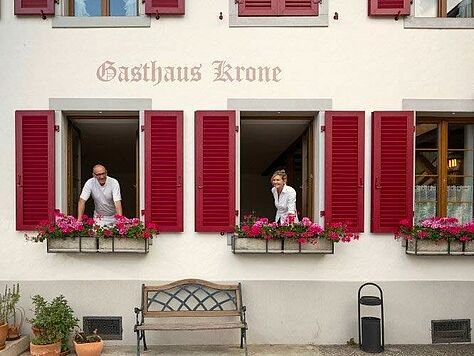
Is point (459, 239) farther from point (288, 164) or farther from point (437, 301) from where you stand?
point (288, 164)

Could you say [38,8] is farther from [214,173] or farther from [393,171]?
[393,171]

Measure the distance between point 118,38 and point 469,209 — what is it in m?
4.83

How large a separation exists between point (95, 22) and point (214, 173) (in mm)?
2286

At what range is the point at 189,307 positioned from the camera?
18.8ft

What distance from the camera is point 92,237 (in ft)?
18.3

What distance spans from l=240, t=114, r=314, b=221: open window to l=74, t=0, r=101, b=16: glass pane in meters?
2.28

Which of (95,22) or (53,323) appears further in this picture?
(95,22)

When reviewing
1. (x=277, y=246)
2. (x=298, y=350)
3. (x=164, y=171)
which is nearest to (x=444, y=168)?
(x=277, y=246)

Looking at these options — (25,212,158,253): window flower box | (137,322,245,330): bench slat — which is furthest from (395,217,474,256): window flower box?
(25,212,158,253): window flower box

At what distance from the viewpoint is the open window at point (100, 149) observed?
19.9 feet

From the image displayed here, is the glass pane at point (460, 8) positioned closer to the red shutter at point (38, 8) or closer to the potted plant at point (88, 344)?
the red shutter at point (38, 8)

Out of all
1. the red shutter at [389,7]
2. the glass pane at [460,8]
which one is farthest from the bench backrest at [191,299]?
the glass pane at [460,8]

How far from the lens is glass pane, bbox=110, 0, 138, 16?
599 cm

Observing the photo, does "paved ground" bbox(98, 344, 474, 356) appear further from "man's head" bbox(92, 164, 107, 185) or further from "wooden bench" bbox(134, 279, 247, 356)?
"man's head" bbox(92, 164, 107, 185)
